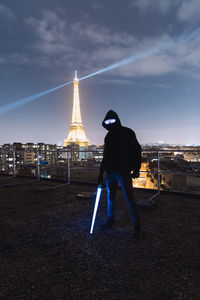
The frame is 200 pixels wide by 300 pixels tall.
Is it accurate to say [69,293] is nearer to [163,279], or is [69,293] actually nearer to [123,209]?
[163,279]

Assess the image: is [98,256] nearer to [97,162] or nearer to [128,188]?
[128,188]

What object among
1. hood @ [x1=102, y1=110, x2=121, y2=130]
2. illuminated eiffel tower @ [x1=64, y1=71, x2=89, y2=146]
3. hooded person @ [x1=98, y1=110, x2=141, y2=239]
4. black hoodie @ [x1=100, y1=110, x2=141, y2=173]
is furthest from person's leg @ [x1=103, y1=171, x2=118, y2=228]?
illuminated eiffel tower @ [x1=64, y1=71, x2=89, y2=146]

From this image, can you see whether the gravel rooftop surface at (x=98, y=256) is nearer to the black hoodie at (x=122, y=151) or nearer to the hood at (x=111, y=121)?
the black hoodie at (x=122, y=151)

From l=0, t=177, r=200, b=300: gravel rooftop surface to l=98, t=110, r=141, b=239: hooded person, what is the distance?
48 centimetres

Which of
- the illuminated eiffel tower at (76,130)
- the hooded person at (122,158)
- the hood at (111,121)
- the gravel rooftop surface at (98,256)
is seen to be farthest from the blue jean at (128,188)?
the illuminated eiffel tower at (76,130)

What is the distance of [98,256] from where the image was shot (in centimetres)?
233

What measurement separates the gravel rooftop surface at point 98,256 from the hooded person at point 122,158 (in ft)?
1.57

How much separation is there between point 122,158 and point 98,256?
134 centimetres

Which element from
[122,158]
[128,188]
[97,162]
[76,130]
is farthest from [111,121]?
[76,130]

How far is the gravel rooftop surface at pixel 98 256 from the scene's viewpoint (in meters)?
1.76

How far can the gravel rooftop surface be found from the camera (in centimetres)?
176

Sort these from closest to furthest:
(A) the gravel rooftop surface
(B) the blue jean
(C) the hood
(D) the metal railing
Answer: (A) the gravel rooftop surface → (B) the blue jean → (C) the hood → (D) the metal railing

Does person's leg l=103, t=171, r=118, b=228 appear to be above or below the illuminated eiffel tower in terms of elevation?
below

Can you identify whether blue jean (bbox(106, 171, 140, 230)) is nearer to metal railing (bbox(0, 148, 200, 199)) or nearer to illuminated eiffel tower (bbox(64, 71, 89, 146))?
metal railing (bbox(0, 148, 200, 199))
